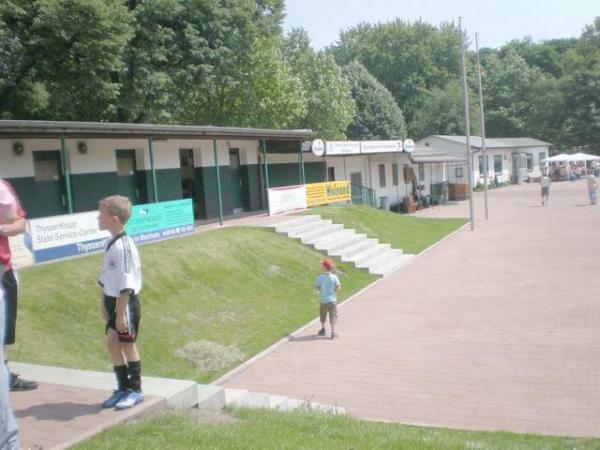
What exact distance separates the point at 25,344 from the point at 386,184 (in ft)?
96.8

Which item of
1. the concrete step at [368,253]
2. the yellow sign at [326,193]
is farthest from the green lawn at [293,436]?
the yellow sign at [326,193]

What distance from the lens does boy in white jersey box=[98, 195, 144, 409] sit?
18.2 feet

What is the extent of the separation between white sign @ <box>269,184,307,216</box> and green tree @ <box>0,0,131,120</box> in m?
7.88

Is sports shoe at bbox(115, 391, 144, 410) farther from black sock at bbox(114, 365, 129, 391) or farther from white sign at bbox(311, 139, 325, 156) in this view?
white sign at bbox(311, 139, 325, 156)

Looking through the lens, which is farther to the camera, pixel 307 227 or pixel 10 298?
pixel 307 227

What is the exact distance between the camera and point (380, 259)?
774 inches

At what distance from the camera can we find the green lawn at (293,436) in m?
5.00

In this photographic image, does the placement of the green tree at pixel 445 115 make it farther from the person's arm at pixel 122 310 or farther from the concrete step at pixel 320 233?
the person's arm at pixel 122 310

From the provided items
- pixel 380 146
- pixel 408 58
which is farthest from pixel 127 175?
pixel 408 58

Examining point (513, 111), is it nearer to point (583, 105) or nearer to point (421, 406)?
point (583, 105)

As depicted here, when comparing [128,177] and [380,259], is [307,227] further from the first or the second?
[128,177]

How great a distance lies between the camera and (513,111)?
74438 millimetres

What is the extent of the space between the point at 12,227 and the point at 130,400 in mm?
1832

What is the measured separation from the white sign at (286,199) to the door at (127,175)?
4.54 m
